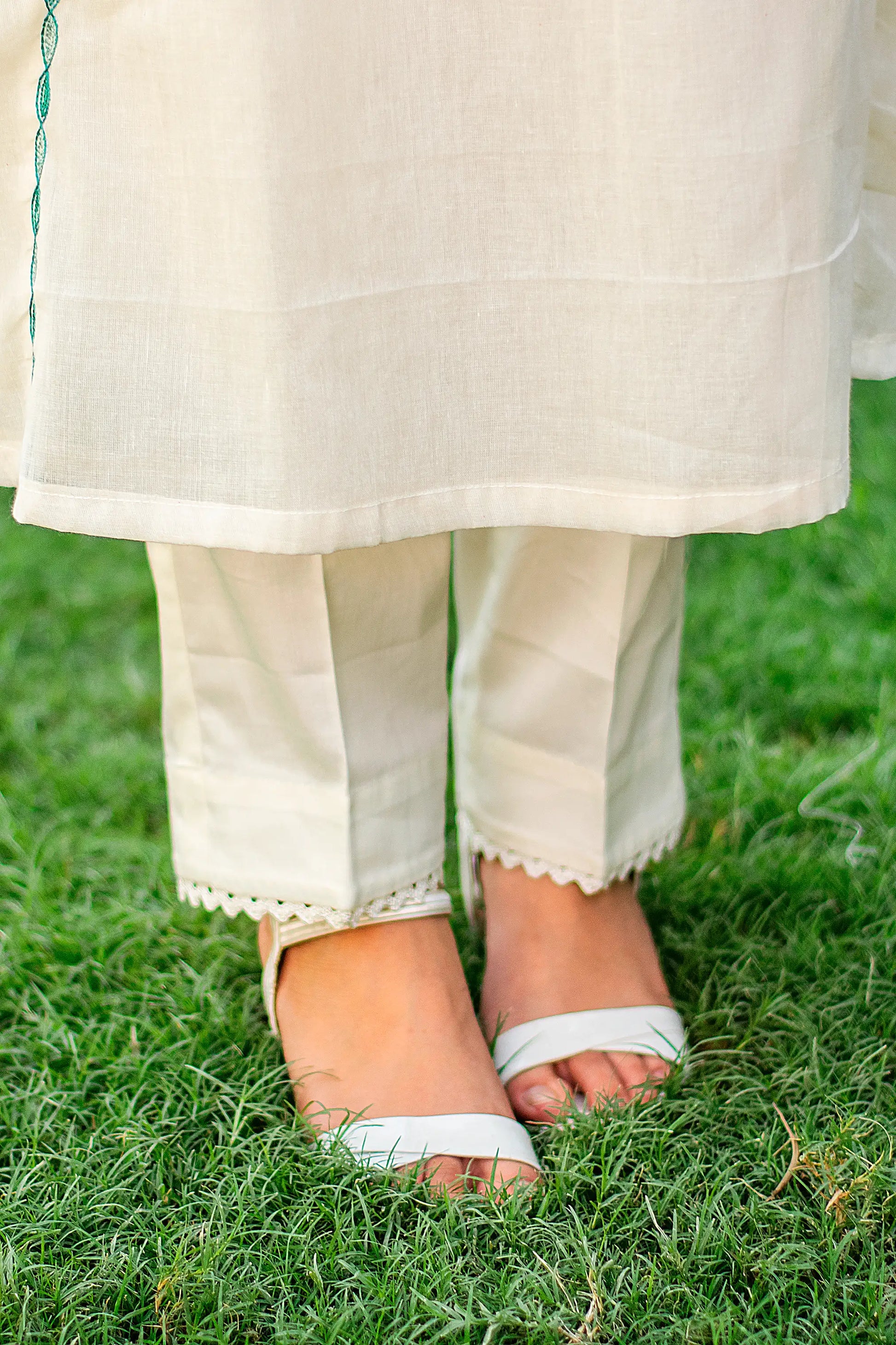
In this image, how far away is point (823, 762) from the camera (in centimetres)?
156

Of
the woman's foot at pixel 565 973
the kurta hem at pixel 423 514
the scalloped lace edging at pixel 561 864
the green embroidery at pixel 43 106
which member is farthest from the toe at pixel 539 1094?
the green embroidery at pixel 43 106

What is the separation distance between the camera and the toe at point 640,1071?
3.53ft

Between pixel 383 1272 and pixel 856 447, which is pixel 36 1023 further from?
pixel 856 447

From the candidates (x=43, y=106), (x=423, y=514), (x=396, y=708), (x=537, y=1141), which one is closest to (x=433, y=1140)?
(x=537, y=1141)

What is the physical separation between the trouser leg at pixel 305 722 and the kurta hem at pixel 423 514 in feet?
0.35

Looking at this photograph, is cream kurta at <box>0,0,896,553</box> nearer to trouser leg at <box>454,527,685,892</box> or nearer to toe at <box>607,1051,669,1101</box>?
trouser leg at <box>454,527,685,892</box>

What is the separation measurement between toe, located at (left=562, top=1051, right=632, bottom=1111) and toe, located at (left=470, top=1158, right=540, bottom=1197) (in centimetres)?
10

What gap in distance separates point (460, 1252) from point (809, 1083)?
340mm

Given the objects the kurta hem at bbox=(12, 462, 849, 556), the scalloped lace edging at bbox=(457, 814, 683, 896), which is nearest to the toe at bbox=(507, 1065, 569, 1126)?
the scalloped lace edging at bbox=(457, 814, 683, 896)

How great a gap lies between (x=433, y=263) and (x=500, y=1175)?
2.22ft

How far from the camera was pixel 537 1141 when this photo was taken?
1.06 metres

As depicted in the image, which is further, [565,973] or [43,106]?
[565,973]

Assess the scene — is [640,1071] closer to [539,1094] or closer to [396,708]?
[539,1094]

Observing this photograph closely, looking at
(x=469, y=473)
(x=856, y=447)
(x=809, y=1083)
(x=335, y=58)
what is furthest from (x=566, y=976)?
(x=856, y=447)
